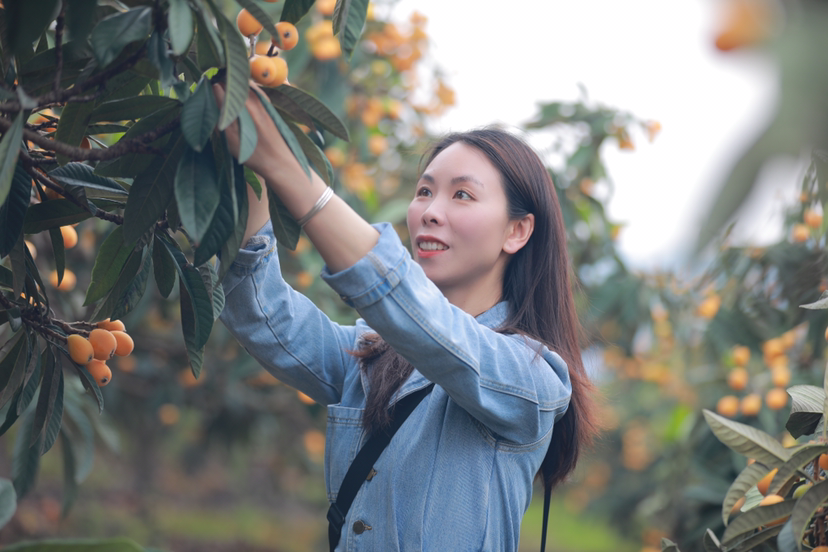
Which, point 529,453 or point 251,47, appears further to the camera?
point 529,453

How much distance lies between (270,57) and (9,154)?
0.34 meters

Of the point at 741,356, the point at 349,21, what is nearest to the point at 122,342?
the point at 349,21

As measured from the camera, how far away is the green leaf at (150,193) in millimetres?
888

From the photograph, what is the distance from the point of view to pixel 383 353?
4.48ft

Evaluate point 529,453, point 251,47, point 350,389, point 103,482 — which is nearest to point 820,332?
point 529,453

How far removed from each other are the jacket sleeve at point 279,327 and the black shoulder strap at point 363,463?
20cm

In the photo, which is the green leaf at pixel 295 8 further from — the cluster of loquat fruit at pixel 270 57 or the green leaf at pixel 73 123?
the green leaf at pixel 73 123

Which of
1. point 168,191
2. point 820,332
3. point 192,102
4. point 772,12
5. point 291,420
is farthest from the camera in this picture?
point 291,420

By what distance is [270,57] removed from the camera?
3.01 feet

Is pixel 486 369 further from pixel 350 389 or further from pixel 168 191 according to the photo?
pixel 168 191

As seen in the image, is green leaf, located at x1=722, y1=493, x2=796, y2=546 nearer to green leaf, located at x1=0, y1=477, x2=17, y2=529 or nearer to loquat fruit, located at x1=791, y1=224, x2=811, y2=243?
green leaf, located at x1=0, y1=477, x2=17, y2=529

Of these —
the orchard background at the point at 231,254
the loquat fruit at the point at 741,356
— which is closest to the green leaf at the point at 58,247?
the orchard background at the point at 231,254

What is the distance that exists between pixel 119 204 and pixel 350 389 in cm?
55

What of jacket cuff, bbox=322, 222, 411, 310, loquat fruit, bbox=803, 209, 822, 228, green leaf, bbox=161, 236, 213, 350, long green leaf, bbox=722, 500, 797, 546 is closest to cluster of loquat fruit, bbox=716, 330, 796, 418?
loquat fruit, bbox=803, 209, 822, 228
